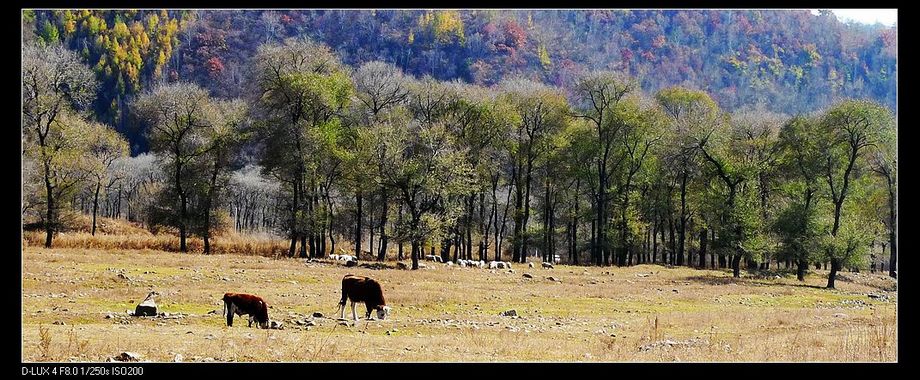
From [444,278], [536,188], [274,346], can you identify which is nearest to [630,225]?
[536,188]

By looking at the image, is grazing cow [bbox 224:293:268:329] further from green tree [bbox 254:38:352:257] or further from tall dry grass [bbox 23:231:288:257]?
tall dry grass [bbox 23:231:288:257]

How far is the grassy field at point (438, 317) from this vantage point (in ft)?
52.5

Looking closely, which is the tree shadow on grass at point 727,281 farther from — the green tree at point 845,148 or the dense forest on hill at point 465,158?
the green tree at point 845,148

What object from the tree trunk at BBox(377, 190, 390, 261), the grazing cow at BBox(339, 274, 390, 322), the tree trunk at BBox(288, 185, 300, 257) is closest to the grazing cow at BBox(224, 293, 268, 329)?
the grazing cow at BBox(339, 274, 390, 322)

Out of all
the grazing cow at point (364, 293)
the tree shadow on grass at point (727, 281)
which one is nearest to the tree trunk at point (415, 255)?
the tree shadow on grass at point (727, 281)

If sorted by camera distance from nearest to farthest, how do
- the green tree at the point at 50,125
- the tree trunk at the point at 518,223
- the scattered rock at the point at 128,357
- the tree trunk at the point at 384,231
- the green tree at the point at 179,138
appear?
the scattered rock at the point at 128,357 → the green tree at the point at 50,125 → the tree trunk at the point at 384,231 → the green tree at the point at 179,138 → the tree trunk at the point at 518,223

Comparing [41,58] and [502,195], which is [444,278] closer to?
[41,58]

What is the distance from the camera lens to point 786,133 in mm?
59281

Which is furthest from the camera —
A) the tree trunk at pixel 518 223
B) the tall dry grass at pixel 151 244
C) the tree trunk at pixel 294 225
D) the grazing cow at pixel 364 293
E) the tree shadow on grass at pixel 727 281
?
the tree trunk at pixel 518 223

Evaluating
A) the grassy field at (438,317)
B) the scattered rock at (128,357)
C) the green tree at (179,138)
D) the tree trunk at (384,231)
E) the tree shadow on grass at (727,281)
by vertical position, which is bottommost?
the tree shadow on grass at (727,281)

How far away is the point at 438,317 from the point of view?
83.0ft

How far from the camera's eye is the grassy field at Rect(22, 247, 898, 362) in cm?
1599

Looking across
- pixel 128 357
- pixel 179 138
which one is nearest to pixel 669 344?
pixel 128 357
